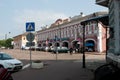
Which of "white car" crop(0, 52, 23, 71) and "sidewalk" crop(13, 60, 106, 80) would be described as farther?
"white car" crop(0, 52, 23, 71)

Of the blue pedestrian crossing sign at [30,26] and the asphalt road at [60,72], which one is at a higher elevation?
the blue pedestrian crossing sign at [30,26]

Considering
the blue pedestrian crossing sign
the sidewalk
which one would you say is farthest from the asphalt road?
the blue pedestrian crossing sign

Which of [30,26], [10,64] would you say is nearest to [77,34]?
[30,26]

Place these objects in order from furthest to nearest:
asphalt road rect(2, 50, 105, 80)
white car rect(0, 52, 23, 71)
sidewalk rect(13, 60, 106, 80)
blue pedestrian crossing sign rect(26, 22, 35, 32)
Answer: blue pedestrian crossing sign rect(26, 22, 35, 32)
white car rect(0, 52, 23, 71)
asphalt road rect(2, 50, 105, 80)
sidewalk rect(13, 60, 106, 80)

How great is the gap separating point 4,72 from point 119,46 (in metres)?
5.68

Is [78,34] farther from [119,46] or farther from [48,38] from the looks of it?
[119,46]

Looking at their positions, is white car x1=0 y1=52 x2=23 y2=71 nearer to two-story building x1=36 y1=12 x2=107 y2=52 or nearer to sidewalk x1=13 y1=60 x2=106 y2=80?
sidewalk x1=13 y1=60 x2=106 y2=80

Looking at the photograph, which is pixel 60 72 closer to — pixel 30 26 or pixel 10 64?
pixel 10 64

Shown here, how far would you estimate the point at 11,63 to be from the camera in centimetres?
2409

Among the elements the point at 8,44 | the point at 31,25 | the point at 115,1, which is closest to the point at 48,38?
the point at 8,44

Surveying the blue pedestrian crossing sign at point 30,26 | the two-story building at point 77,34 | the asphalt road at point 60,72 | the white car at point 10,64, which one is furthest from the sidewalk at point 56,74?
the two-story building at point 77,34

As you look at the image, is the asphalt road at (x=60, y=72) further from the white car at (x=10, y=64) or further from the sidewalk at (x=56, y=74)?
the white car at (x=10, y=64)

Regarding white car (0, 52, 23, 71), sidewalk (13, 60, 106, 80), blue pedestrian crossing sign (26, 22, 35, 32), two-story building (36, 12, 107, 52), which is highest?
two-story building (36, 12, 107, 52)

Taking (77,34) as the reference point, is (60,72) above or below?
below
